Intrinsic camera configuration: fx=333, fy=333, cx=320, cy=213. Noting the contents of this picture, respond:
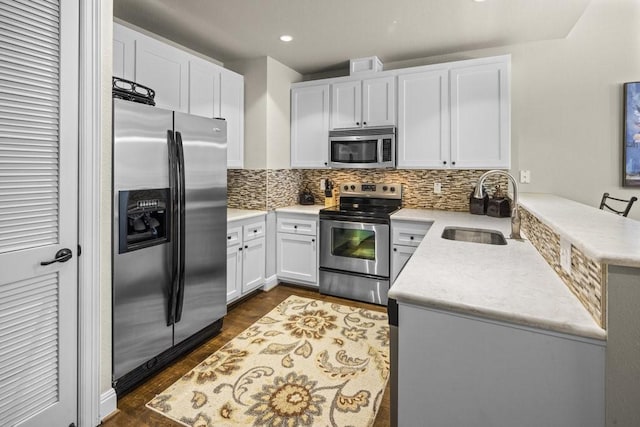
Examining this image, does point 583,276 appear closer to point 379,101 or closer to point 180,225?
point 180,225

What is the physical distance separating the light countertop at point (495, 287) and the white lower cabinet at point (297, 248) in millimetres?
1921

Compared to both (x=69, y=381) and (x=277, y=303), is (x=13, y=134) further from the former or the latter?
(x=277, y=303)

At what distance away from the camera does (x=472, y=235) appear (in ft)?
8.17

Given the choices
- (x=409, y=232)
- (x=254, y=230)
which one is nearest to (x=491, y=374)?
(x=409, y=232)

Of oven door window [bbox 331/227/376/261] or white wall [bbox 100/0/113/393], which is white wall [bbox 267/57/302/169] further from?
white wall [bbox 100/0/113/393]

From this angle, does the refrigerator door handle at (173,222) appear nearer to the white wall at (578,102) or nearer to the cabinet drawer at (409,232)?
the cabinet drawer at (409,232)

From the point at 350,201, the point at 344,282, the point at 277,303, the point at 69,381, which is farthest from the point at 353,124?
the point at 69,381

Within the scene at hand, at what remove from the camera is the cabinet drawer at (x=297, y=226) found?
3.67 metres

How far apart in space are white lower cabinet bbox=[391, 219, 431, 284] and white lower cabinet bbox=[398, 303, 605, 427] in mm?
2022

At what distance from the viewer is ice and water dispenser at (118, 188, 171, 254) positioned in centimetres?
193

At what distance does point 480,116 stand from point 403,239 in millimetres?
1384

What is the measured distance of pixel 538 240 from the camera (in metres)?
1.78

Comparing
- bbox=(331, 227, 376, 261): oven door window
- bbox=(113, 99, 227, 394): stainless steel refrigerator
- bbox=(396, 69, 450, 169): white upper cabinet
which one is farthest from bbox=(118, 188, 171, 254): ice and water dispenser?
bbox=(396, 69, 450, 169): white upper cabinet

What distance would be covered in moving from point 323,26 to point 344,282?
8.05 ft
